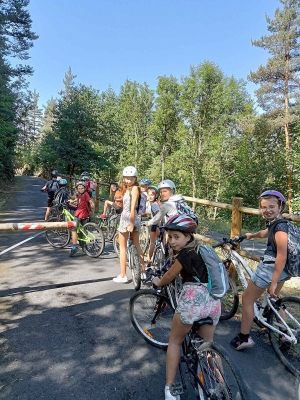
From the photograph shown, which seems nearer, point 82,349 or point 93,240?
point 82,349

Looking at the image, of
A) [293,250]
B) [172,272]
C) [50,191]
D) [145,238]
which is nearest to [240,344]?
[293,250]

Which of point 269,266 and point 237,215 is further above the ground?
point 237,215

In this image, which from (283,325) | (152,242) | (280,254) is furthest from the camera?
(152,242)

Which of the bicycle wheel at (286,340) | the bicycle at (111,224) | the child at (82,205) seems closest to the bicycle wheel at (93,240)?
the child at (82,205)

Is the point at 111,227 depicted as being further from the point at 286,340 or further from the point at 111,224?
the point at 286,340

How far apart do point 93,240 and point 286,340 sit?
450 centimetres

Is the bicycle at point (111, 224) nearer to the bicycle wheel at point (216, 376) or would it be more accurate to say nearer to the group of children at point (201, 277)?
the group of children at point (201, 277)

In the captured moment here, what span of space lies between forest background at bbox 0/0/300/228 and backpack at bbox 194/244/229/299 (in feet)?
50.8

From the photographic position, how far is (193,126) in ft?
81.8

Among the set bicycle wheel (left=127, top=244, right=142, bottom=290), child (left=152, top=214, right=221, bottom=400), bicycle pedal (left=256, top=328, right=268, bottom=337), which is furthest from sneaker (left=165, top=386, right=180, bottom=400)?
bicycle wheel (left=127, top=244, right=142, bottom=290)

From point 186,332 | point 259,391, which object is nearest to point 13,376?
point 186,332

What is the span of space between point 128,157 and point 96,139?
489 inches

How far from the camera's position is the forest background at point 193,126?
17.8 meters

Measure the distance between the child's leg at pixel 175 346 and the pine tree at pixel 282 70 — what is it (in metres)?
17.9
